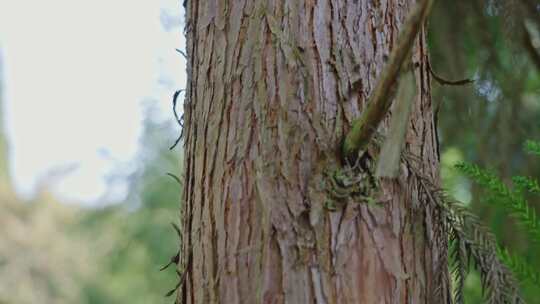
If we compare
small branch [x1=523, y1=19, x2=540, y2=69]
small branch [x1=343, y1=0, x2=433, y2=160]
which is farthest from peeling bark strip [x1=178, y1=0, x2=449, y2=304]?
small branch [x1=523, y1=19, x2=540, y2=69]

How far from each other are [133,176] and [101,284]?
15.1 ft

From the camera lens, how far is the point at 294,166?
2.61 feet

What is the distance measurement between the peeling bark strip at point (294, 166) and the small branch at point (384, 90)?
0.10 ft

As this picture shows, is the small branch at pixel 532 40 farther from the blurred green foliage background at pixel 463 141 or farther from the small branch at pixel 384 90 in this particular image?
the small branch at pixel 384 90

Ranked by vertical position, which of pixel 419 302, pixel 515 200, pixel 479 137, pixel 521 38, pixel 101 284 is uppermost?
pixel 521 38

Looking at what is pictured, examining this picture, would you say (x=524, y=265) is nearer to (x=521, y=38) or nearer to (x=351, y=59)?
(x=351, y=59)

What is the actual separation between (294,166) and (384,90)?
153mm

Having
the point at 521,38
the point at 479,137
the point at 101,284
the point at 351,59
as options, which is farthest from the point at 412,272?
the point at 101,284

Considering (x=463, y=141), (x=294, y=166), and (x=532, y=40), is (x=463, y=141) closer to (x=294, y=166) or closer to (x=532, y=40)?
(x=532, y=40)

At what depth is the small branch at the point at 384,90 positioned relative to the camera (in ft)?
2.08

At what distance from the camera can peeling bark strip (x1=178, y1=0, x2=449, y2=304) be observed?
0.77m

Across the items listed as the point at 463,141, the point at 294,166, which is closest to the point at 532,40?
the point at 463,141

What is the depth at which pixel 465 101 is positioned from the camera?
173 cm

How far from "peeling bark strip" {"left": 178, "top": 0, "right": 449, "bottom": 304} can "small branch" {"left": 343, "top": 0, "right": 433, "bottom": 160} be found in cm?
3
